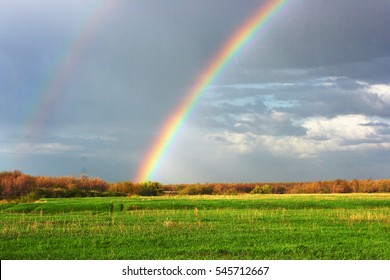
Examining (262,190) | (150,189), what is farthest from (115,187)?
(262,190)

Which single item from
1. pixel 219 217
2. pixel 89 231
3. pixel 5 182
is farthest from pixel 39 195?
pixel 89 231

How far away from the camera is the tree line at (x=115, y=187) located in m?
85.6

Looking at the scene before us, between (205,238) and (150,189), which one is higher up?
(150,189)

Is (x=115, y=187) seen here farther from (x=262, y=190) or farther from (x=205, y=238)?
(x=205, y=238)

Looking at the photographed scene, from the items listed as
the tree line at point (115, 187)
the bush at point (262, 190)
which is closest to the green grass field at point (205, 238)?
the tree line at point (115, 187)

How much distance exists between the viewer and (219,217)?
121 ft

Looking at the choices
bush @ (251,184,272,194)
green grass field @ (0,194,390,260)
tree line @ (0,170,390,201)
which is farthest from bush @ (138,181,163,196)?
green grass field @ (0,194,390,260)

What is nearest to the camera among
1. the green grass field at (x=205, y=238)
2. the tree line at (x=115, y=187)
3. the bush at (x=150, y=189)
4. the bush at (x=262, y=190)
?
the green grass field at (x=205, y=238)

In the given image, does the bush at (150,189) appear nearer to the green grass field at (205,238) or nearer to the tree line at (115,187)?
the tree line at (115,187)

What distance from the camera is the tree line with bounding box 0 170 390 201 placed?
8562cm

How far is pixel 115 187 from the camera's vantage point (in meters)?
97.0

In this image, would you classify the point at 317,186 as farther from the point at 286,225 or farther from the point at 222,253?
the point at 222,253

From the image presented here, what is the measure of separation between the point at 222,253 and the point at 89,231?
9.07 metres

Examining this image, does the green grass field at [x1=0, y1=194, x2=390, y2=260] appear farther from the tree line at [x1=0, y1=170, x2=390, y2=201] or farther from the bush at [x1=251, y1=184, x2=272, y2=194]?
the bush at [x1=251, y1=184, x2=272, y2=194]
